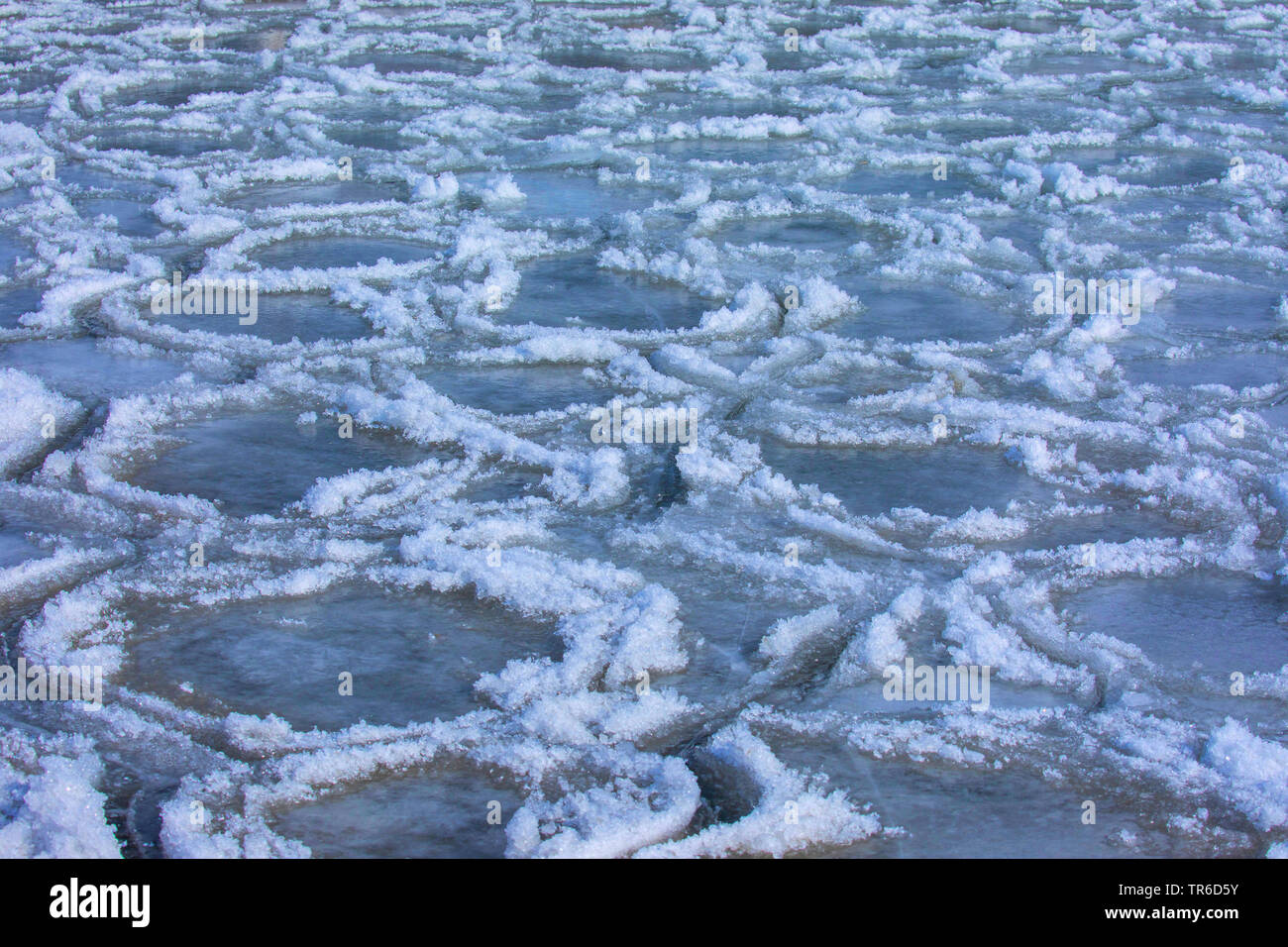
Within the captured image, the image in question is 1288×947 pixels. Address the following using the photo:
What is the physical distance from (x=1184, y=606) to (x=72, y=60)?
820 cm

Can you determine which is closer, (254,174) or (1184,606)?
(1184,606)

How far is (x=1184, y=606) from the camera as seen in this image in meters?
2.88

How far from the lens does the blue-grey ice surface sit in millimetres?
2289

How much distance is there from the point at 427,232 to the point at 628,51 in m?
4.38

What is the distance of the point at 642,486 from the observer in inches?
132

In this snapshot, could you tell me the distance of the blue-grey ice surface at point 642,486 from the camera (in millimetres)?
2289

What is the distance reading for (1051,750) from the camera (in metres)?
2.39
